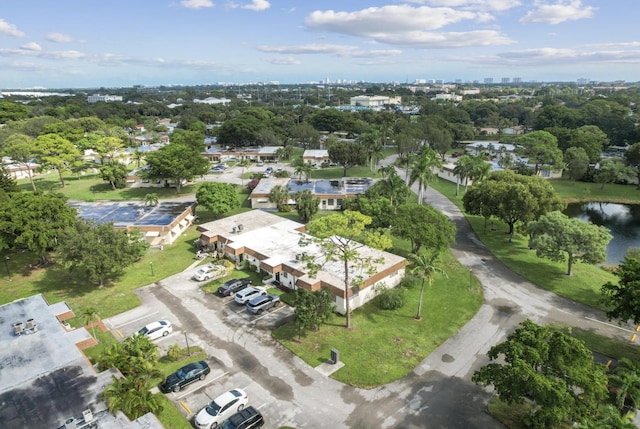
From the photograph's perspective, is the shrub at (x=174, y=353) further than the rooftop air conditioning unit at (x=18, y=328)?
Yes

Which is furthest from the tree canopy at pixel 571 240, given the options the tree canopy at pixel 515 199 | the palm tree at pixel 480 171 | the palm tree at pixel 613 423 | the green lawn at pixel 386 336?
the palm tree at pixel 613 423

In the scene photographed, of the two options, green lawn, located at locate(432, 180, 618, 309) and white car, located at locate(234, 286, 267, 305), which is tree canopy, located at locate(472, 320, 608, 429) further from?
white car, located at locate(234, 286, 267, 305)

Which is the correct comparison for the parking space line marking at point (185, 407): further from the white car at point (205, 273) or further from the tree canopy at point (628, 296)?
the tree canopy at point (628, 296)

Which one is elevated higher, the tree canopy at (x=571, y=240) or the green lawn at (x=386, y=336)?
the tree canopy at (x=571, y=240)

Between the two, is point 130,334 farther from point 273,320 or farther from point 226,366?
point 273,320

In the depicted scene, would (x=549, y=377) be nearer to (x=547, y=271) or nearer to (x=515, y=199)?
(x=547, y=271)
